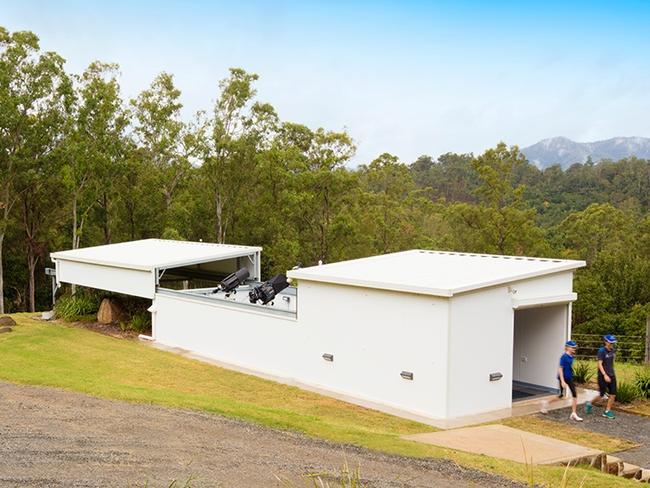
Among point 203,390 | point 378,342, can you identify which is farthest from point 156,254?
point 378,342

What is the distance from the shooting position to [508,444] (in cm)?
1020

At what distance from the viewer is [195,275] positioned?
1054 inches

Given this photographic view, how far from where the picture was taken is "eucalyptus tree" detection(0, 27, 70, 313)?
3133cm

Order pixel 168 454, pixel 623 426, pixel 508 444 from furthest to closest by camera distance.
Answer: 1. pixel 623 426
2. pixel 508 444
3. pixel 168 454

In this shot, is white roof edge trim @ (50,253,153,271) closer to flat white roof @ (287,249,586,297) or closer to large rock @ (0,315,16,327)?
large rock @ (0,315,16,327)

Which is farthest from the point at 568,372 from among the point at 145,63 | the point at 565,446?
the point at 145,63

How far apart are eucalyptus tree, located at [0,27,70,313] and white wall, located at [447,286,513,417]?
25.1 m

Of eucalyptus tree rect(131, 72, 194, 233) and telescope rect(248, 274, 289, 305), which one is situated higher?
eucalyptus tree rect(131, 72, 194, 233)

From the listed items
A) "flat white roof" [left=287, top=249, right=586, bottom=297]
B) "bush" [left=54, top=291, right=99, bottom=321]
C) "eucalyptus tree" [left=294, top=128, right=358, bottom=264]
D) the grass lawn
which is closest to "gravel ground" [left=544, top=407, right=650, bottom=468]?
the grass lawn

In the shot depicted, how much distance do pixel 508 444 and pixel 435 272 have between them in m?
5.52

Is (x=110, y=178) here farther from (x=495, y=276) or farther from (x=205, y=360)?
(x=495, y=276)

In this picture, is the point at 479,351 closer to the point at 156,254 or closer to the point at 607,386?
the point at 607,386

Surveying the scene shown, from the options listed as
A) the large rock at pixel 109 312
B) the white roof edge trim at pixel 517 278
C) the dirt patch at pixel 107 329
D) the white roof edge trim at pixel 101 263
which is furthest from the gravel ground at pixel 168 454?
the large rock at pixel 109 312

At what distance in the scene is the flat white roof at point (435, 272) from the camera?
44.2ft
